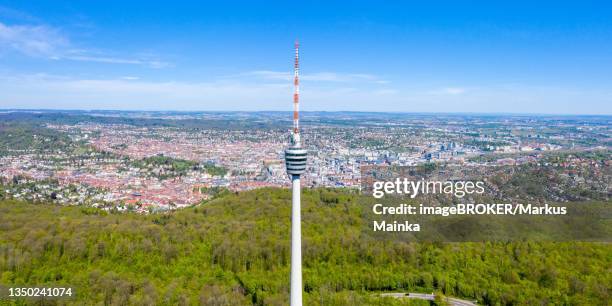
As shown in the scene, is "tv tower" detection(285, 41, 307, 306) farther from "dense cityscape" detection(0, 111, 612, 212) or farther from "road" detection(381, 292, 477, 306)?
"dense cityscape" detection(0, 111, 612, 212)

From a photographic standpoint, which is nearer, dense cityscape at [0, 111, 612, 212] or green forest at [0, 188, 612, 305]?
green forest at [0, 188, 612, 305]

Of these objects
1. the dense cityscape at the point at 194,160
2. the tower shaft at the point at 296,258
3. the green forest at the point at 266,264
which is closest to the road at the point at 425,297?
the green forest at the point at 266,264

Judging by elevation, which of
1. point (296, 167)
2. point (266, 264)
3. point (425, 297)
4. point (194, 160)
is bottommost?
point (425, 297)

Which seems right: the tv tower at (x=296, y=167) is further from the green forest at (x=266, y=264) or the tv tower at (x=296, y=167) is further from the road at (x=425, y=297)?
the road at (x=425, y=297)

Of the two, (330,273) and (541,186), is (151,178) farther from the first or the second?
(541,186)

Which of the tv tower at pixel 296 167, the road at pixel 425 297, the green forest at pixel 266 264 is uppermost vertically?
the tv tower at pixel 296 167

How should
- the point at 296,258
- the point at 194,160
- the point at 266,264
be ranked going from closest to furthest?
the point at 296,258 < the point at 266,264 < the point at 194,160

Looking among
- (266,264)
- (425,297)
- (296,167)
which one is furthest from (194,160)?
(425,297)

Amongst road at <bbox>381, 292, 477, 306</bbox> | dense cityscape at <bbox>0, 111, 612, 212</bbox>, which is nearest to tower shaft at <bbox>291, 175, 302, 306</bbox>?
road at <bbox>381, 292, 477, 306</bbox>

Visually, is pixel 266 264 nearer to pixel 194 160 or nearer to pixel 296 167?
pixel 296 167

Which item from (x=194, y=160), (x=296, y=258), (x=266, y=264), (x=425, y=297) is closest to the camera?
(x=296, y=258)
